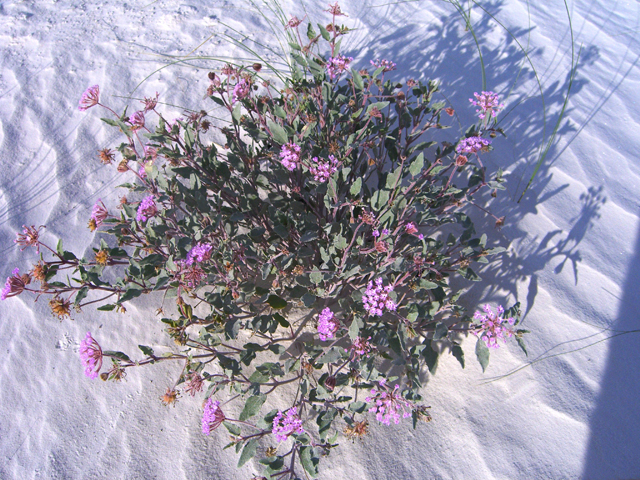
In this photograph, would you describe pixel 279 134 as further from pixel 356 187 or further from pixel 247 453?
pixel 247 453

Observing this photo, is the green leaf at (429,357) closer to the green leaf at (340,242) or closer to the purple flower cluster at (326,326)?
the purple flower cluster at (326,326)

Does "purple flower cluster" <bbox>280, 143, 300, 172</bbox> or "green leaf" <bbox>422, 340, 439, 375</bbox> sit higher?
"purple flower cluster" <bbox>280, 143, 300, 172</bbox>

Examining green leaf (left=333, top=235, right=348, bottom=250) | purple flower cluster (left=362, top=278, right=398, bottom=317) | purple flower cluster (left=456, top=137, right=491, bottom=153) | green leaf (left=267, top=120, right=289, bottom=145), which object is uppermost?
purple flower cluster (left=456, top=137, right=491, bottom=153)

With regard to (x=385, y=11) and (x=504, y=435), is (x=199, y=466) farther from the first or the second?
(x=385, y=11)

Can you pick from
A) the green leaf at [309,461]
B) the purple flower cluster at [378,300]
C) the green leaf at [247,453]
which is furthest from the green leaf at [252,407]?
the purple flower cluster at [378,300]

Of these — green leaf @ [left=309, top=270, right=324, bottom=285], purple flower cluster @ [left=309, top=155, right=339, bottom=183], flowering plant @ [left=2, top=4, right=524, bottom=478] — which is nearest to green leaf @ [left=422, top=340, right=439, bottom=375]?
flowering plant @ [left=2, top=4, right=524, bottom=478]

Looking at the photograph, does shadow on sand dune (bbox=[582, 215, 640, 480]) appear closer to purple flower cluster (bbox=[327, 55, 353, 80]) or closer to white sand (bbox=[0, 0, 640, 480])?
white sand (bbox=[0, 0, 640, 480])

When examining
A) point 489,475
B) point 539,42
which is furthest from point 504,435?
point 539,42
